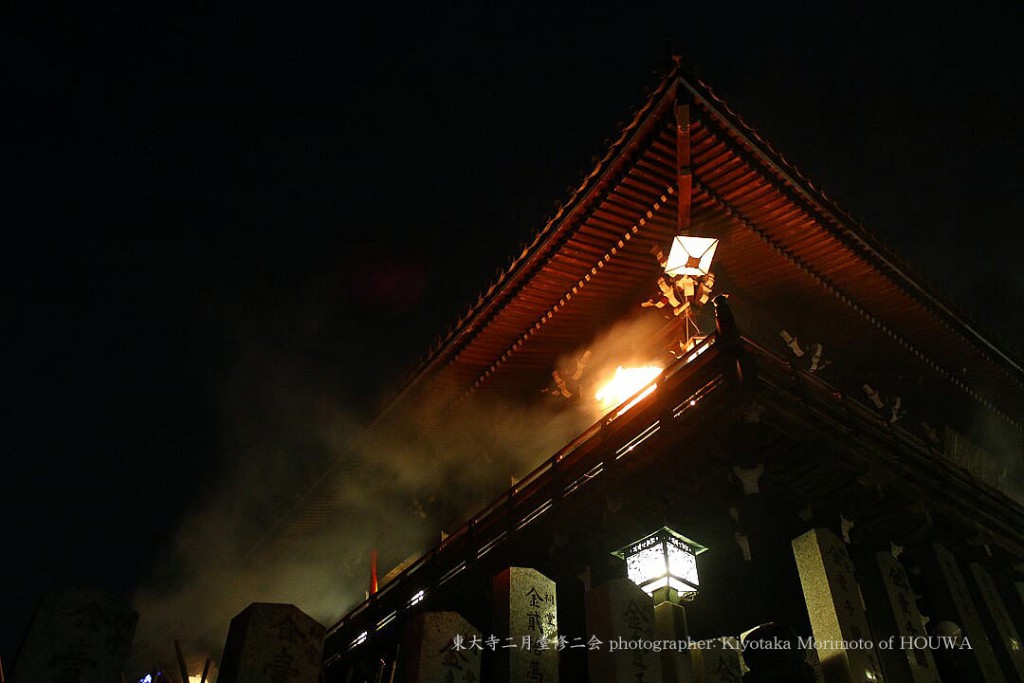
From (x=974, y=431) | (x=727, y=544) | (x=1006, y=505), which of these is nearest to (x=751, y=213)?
(x=727, y=544)

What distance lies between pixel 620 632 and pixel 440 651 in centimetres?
252

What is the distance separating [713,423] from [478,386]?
6.43m

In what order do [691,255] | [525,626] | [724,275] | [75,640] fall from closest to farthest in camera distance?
[75,640] → [525,626] → [691,255] → [724,275]

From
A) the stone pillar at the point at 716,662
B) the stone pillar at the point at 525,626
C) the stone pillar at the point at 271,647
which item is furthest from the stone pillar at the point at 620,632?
the stone pillar at the point at 271,647

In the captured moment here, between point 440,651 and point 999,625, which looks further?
point 999,625

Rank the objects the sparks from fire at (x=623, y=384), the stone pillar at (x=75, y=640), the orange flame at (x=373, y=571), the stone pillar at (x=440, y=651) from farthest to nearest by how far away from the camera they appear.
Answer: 1. the orange flame at (x=373, y=571)
2. the sparks from fire at (x=623, y=384)
3. the stone pillar at (x=440, y=651)
4. the stone pillar at (x=75, y=640)

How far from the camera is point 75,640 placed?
6148mm

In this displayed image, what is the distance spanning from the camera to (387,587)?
483 inches

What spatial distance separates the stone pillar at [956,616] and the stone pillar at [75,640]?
29.2ft

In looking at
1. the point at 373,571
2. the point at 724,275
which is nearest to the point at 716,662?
the point at 724,275

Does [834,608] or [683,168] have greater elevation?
[683,168]

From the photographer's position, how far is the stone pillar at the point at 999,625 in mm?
8391

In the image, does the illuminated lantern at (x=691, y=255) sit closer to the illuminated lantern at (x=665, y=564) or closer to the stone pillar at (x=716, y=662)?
the illuminated lantern at (x=665, y=564)

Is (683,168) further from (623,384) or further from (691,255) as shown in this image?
(623,384)
